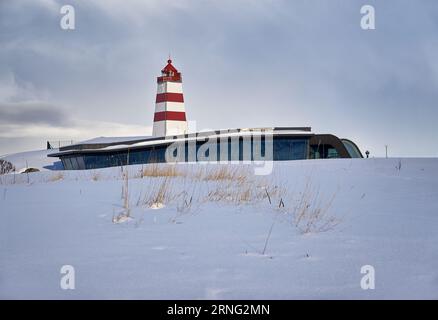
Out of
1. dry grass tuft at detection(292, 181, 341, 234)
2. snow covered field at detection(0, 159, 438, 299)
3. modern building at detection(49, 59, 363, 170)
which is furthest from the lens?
modern building at detection(49, 59, 363, 170)

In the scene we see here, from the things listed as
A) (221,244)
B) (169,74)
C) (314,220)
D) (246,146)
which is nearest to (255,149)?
(246,146)

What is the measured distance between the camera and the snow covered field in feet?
7.25

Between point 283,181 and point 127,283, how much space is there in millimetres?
5212

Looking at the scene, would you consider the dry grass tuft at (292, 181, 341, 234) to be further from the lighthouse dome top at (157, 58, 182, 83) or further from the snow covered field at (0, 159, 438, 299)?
the lighthouse dome top at (157, 58, 182, 83)

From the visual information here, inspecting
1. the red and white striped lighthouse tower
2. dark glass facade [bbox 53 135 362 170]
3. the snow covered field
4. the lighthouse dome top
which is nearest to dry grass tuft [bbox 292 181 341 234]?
the snow covered field

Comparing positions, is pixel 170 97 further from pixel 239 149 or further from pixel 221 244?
pixel 221 244

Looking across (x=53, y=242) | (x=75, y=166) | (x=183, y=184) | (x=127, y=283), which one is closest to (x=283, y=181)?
(x=183, y=184)

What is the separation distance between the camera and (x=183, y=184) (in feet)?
21.4

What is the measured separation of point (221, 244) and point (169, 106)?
3130cm

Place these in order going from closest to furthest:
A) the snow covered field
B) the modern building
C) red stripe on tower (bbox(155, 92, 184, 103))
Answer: the snow covered field, the modern building, red stripe on tower (bbox(155, 92, 184, 103))

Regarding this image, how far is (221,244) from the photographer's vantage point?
10.1ft

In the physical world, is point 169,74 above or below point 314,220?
above

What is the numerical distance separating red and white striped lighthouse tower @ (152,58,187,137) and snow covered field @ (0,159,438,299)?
2776cm
